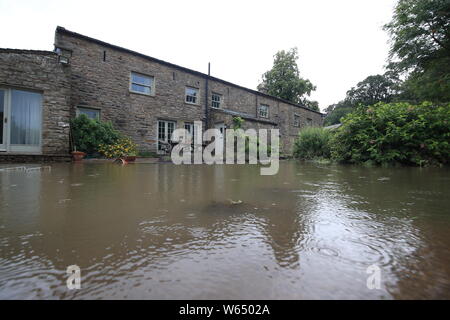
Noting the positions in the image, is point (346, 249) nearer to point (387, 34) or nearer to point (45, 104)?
point (45, 104)

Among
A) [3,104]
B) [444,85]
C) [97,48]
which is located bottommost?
[3,104]

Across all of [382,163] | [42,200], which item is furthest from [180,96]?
[42,200]

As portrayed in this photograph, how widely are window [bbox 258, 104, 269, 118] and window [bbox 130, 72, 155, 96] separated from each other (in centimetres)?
841

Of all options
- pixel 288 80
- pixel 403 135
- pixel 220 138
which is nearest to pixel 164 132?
pixel 220 138

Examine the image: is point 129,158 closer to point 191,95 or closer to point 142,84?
point 142,84

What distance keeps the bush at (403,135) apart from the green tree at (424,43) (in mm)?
3031

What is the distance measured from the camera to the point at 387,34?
913 cm

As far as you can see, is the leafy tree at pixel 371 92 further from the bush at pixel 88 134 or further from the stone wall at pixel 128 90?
the bush at pixel 88 134

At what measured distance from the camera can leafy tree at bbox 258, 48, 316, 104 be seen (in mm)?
24322

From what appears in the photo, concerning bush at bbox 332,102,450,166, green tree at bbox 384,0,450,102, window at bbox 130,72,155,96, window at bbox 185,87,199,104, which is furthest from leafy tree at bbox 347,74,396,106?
window at bbox 130,72,155,96

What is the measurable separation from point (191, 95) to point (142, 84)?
2852mm

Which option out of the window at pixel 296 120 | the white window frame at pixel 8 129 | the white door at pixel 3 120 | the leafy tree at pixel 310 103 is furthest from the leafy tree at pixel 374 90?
the white door at pixel 3 120

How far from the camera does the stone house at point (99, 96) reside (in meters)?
6.52
